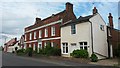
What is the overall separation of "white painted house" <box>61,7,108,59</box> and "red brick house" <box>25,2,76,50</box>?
2335 millimetres

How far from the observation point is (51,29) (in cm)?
3416

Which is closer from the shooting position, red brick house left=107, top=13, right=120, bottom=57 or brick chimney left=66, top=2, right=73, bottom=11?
red brick house left=107, top=13, right=120, bottom=57

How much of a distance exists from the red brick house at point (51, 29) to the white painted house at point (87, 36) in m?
2.33

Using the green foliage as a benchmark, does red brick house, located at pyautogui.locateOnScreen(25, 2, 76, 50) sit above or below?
above

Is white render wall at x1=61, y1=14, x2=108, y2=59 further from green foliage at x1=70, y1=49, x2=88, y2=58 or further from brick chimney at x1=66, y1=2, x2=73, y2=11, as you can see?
brick chimney at x1=66, y1=2, x2=73, y2=11

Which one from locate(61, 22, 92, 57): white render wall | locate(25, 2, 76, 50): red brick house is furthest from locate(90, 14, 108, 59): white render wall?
locate(25, 2, 76, 50): red brick house

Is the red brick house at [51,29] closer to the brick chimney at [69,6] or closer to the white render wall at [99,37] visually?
the brick chimney at [69,6]

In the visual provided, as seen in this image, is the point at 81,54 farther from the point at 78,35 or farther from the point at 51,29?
the point at 51,29

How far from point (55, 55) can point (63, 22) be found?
6619mm

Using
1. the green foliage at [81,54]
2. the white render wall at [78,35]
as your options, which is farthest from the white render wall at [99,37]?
the green foliage at [81,54]

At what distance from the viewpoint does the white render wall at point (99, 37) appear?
26.1 meters

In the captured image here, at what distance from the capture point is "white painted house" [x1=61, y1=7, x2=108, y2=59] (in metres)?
25.5

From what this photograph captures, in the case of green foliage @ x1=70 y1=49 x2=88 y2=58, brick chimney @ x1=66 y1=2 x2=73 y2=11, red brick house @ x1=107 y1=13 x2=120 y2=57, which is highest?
brick chimney @ x1=66 y1=2 x2=73 y2=11

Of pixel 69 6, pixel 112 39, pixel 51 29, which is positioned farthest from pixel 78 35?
pixel 69 6
